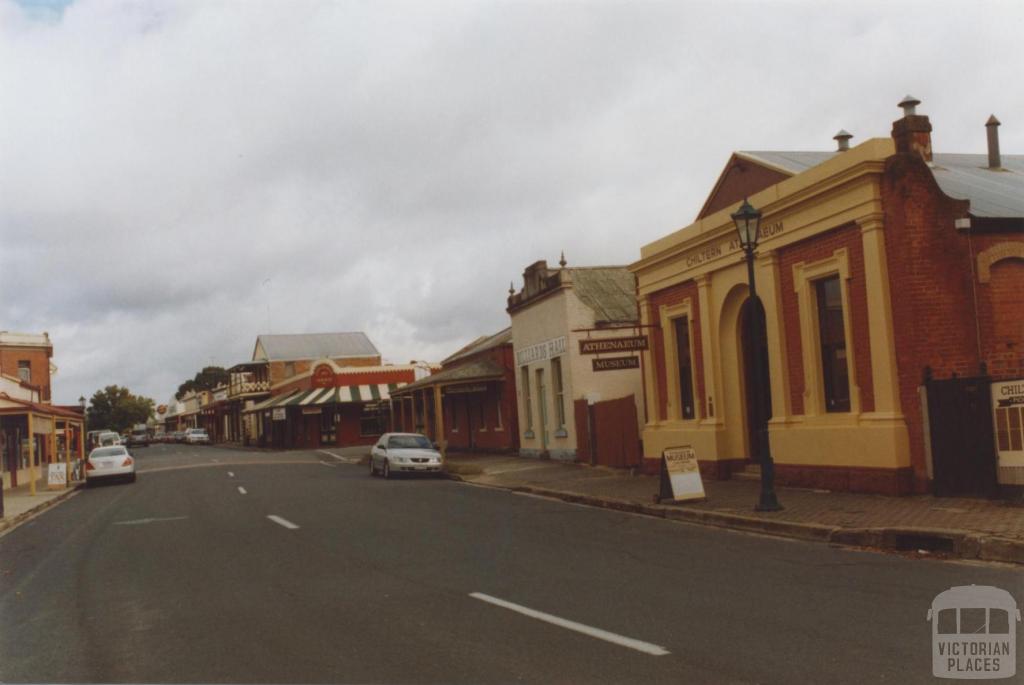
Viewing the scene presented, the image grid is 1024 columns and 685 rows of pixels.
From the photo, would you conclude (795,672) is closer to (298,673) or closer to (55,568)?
(298,673)

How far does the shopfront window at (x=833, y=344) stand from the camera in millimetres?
16406

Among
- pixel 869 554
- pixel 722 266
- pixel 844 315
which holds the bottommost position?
pixel 869 554

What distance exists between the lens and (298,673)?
6160 mm

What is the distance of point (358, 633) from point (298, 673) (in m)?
1.10

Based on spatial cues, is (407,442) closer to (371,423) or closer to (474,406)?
(474,406)

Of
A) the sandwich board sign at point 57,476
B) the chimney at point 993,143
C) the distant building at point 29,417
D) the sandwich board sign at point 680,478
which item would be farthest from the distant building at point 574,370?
the distant building at point 29,417

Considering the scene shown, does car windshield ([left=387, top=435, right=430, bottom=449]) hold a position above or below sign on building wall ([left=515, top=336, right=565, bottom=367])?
below

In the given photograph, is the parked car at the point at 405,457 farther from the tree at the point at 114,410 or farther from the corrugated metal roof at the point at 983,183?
the tree at the point at 114,410

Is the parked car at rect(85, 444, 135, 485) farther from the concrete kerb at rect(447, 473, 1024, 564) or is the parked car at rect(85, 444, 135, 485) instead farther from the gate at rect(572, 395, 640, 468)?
the concrete kerb at rect(447, 473, 1024, 564)

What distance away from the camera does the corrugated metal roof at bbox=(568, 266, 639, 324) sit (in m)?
28.5

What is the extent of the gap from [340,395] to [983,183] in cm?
4541

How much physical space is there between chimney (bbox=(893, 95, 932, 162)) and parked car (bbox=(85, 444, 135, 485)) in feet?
85.7

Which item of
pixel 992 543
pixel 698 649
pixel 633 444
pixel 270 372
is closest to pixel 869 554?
pixel 992 543

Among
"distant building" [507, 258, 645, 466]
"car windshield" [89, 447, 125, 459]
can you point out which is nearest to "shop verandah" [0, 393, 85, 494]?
"car windshield" [89, 447, 125, 459]
